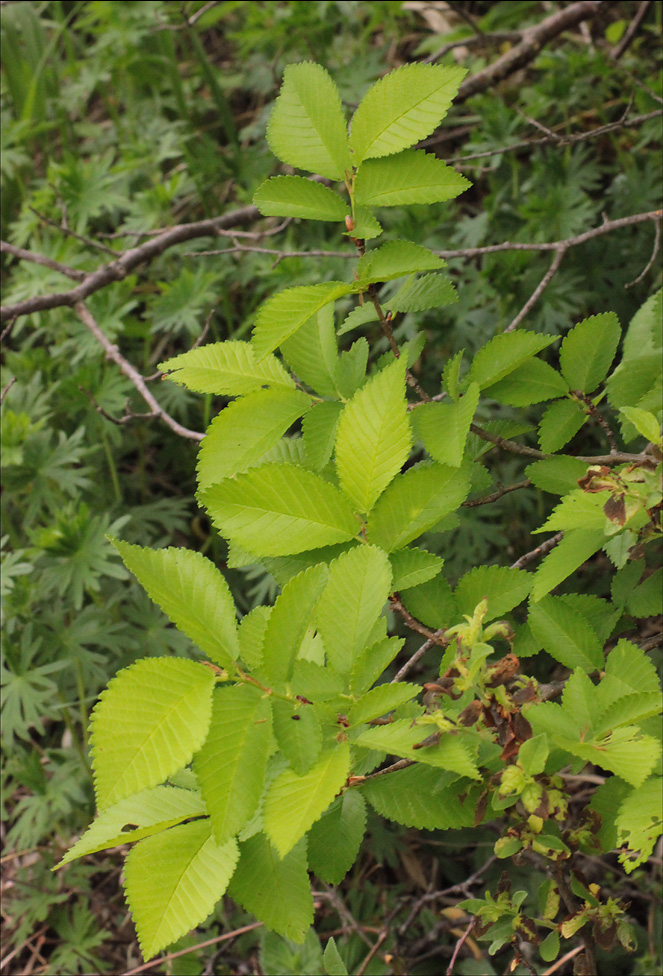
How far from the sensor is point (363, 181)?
3.03 feet

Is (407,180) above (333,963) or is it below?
above

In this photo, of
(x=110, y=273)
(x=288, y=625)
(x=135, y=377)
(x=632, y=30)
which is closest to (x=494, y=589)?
(x=288, y=625)

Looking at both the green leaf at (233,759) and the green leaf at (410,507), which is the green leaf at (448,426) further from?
the green leaf at (233,759)

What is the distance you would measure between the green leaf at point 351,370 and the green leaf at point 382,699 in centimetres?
37

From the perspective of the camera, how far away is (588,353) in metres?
1.07

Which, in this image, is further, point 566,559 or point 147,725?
point 566,559

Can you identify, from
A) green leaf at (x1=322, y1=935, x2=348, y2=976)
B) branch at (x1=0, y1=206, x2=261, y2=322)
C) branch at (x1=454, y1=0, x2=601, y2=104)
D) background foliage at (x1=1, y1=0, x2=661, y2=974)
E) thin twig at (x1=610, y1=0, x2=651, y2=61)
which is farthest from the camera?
thin twig at (x1=610, y1=0, x2=651, y2=61)

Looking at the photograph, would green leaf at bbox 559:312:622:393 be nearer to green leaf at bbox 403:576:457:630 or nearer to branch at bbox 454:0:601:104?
green leaf at bbox 403:576:457:630

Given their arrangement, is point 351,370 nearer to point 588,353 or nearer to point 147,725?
point 588,353

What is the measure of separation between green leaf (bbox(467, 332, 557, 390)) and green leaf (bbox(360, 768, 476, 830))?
419mm

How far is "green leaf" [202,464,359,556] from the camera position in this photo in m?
0.84

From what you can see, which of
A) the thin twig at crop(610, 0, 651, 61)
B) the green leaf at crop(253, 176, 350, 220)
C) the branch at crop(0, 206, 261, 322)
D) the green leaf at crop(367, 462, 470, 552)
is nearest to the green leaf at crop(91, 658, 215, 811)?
the green leaf at crop(367, 462, 470, 552)

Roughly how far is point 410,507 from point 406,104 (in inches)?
15.4

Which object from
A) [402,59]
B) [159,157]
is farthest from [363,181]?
[402,59]
